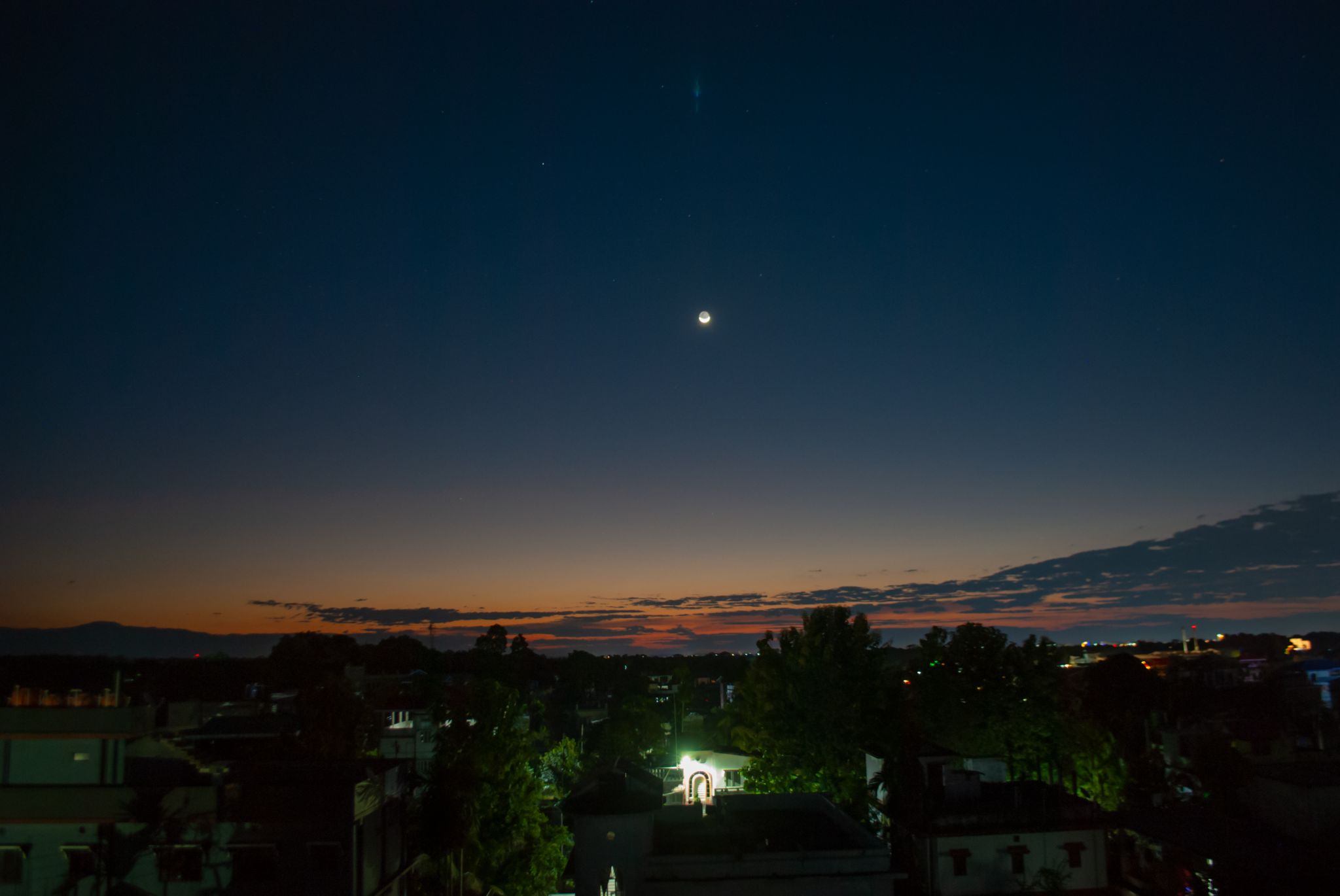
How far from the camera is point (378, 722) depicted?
45750 mm

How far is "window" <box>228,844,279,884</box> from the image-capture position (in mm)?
19578

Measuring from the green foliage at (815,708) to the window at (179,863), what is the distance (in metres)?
19.6

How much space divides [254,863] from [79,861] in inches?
161

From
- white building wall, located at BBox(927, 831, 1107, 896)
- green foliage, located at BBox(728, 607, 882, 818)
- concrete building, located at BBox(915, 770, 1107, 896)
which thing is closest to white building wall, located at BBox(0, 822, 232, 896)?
concrete building, located at BBox(915, 770, 1107, 896)

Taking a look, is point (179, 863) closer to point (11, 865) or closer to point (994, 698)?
point (11, 865)

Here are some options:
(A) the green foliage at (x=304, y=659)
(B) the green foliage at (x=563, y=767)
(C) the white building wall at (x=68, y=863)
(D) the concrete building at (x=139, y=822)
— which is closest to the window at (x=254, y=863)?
(D) the concrete building at (x=139, y=822)

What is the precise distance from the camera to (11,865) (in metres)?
19.6

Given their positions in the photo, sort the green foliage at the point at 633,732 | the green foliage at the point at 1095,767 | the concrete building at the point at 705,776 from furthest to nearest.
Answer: the green foliage at the point at 633,732 < the concrete building at the point at 705,776 < the green foliage at the point at 1095,767

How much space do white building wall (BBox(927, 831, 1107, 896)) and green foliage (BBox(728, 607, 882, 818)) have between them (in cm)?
748

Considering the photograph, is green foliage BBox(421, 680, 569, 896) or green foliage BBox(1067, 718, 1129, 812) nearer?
green foliage BBox(421, 680, 569, 896)

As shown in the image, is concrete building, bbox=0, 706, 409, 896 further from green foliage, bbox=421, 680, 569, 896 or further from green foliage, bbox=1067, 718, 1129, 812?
green foliage, bbox=1067, 718, 1129, 812

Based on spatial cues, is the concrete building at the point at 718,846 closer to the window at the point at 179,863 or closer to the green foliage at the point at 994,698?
the window at the point at 179,863

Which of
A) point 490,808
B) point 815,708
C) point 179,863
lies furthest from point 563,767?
point 179,863

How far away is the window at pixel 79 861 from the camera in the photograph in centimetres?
1961
